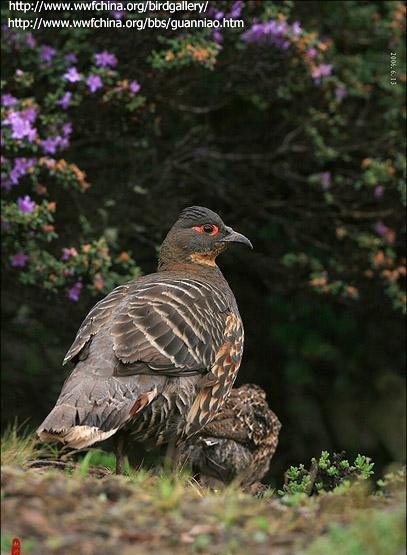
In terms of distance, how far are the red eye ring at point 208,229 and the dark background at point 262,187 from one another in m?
1.35

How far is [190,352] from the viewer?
23.8 feet

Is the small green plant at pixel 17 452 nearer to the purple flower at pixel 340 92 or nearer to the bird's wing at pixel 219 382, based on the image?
the bird's wing at pixel 219 382

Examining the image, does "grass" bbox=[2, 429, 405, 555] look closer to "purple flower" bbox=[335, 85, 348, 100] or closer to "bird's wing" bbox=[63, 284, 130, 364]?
"bird's wing" bbox=[63, 284, 130, 364]

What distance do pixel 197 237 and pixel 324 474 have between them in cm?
274

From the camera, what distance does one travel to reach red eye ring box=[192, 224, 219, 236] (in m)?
8.71

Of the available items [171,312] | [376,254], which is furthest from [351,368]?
[171,312]

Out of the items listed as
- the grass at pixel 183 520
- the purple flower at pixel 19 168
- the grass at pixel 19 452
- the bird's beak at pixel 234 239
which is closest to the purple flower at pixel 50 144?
the purple flower at pixel 19 168

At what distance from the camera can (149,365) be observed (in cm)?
694

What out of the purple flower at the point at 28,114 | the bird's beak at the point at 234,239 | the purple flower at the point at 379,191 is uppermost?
the purple flower at the point at 28,114

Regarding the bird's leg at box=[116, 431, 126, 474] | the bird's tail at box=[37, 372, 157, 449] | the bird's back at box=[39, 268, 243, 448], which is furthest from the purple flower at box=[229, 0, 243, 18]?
the bird's leg at box=[116, 431, 126, 474]

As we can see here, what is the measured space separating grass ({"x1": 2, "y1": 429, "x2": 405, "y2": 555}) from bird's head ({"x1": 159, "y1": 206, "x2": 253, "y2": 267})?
364cm

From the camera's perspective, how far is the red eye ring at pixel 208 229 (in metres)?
8.71

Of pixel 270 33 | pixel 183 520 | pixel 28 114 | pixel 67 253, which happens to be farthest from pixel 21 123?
pixel 183 520

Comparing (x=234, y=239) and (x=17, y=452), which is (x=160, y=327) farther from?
(x=234, y=239)
